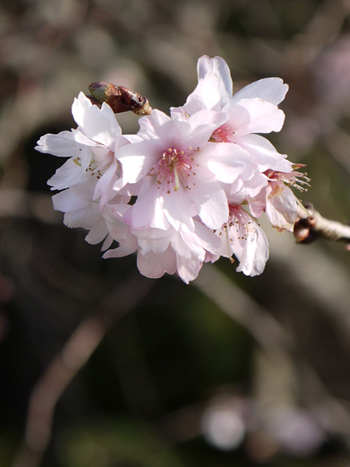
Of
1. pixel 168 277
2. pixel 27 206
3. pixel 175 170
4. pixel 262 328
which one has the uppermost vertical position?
pixel 175 170

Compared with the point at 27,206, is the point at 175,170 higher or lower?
higher

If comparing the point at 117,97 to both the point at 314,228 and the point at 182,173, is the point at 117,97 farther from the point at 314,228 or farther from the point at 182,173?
the point at 314,228

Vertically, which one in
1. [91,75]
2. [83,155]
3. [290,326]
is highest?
[83,155]

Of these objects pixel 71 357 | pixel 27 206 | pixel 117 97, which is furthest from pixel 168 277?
pixel 117 97

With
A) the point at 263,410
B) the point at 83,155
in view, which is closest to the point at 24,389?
the point at 263,410

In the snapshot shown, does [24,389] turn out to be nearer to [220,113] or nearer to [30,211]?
[30,211]

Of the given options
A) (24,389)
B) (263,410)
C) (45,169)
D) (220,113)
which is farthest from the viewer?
(24,389)

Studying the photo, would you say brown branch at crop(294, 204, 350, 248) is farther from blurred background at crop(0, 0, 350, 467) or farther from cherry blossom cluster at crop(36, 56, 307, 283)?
blurred background at crop(0, 0, 350, 467)
